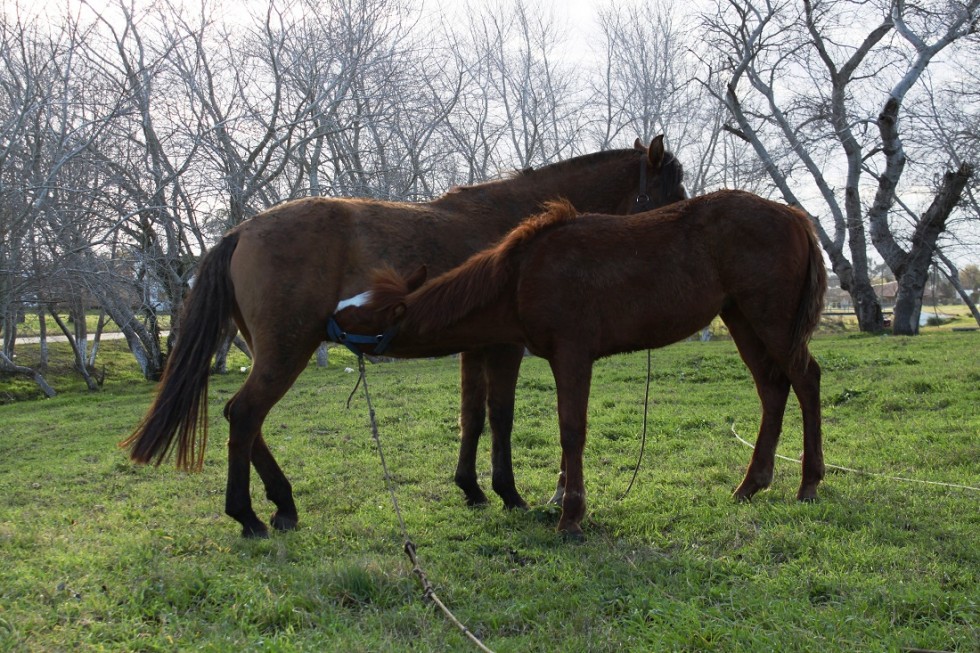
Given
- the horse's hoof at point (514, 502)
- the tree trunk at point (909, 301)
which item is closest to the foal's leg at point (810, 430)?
the horse's hoof at point (514, 502)

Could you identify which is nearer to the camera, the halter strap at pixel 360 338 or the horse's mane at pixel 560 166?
the halter strap at pixel 360 338

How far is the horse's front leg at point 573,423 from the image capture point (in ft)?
14.3

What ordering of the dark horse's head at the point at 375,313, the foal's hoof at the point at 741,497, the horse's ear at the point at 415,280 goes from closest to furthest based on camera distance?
the dark horse's head at the point at 375,313, the horse's ear at the point at 415,280, the foal's hoof at the point at 741,497

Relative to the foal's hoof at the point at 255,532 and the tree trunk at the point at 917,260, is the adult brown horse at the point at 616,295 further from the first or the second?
the tree trunk at the point at 917,260

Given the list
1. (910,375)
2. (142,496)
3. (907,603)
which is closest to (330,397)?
(142,496)

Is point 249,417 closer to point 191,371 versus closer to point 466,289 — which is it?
point 191,371

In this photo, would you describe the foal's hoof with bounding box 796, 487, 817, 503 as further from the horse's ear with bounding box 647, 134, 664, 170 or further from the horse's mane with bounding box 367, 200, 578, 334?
the horse's ear with bounding box 647, 134, 664, 170

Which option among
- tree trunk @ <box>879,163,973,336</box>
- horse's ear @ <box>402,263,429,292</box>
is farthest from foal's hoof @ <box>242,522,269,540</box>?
tree trunk @ <box>879,163,973,336</box>

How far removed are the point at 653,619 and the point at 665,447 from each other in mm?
3813

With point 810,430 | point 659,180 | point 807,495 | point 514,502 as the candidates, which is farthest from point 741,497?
point 659,180

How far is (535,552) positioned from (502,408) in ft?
4.41

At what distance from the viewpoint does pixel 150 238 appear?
18.2 meters

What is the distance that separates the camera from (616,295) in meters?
4.47

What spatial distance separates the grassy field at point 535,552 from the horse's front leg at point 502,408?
0.20m
